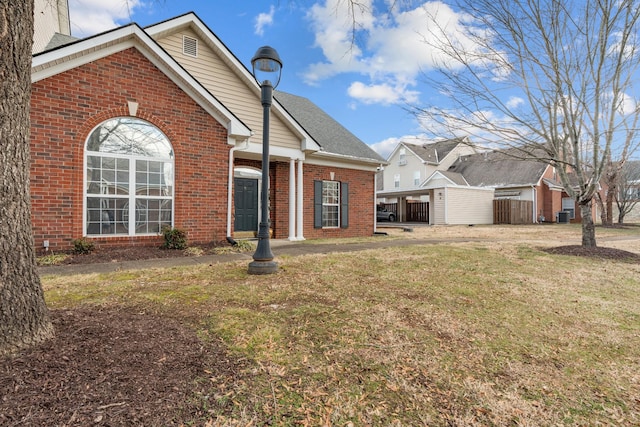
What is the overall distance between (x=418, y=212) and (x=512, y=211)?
7026 millimetres

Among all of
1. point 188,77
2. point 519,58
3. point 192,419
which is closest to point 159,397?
point 192,419

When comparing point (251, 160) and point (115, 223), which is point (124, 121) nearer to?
point (115, 223)

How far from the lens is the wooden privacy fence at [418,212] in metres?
27.0

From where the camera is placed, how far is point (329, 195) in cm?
1188

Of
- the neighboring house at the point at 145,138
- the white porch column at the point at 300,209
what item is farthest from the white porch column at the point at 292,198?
the white porch column at the point at 300,209

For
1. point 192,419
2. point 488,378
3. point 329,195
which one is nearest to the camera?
point 192,419

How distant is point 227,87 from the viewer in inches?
381

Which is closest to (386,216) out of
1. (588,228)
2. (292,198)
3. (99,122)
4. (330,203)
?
(330,203)

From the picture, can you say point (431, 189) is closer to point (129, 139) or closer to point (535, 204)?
point (535, 204)

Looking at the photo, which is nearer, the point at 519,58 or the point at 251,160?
the point at 519,58

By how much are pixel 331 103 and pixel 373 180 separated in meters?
5.24

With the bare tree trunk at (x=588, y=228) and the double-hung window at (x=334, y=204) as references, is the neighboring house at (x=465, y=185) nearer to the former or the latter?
the double-hung window at (x=334, y=204)

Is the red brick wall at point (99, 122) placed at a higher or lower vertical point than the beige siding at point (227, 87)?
lower

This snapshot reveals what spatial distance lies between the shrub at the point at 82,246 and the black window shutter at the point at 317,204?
21.6 ft
